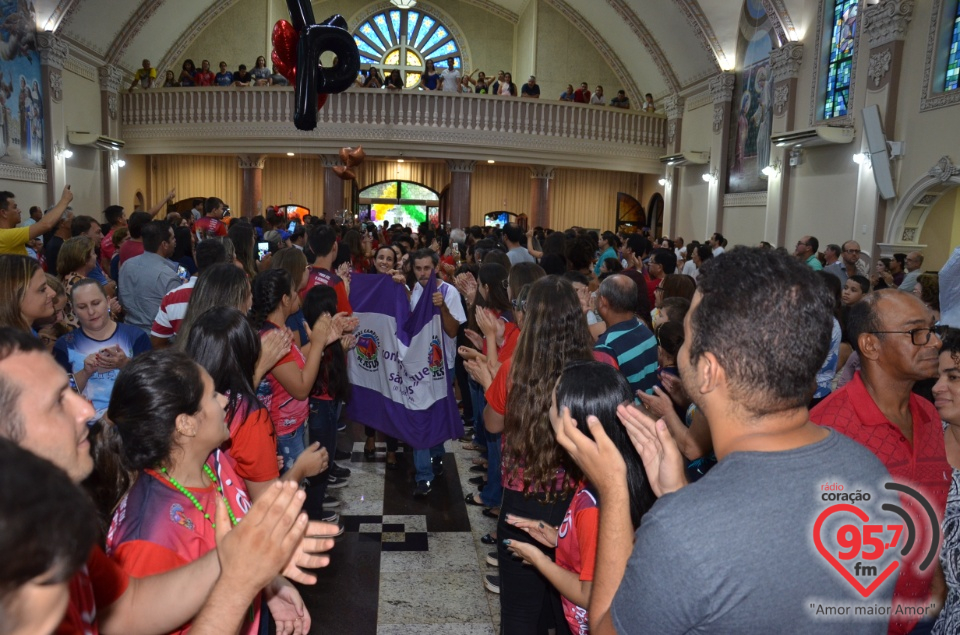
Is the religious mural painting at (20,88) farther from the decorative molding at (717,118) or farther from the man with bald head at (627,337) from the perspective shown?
the decorative molding at (717,118)

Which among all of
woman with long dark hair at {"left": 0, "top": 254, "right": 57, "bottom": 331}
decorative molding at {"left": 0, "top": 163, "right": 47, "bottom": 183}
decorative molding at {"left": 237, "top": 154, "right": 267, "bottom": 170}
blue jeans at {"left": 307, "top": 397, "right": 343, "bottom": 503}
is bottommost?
blue jeans at {"left": 307, "top": 397, "right": 343, "bottom": 503}

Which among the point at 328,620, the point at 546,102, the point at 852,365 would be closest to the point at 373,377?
the point at 328,620

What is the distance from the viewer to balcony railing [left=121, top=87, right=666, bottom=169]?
15.8m

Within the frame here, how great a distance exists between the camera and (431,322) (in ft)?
16.3

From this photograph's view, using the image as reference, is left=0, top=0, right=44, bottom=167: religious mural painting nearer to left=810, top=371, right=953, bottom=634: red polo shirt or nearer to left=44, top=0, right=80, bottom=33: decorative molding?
left=44, top=0, right=80, bottom=33: decorative molding

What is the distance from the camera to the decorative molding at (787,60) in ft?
42.1

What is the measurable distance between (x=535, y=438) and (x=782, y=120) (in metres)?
12.7

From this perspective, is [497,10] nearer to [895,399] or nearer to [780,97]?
[780,97]

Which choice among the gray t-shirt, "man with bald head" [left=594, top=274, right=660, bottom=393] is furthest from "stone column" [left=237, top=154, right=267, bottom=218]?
the gray t-shirt

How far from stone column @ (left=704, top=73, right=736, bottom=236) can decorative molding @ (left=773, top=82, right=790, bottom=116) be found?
6.16 ft

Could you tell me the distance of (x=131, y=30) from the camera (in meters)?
16.3

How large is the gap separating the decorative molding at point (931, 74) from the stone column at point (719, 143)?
558 centimetres

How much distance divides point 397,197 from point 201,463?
60.7 feet

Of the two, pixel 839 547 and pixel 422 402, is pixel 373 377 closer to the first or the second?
pixel 422 402
